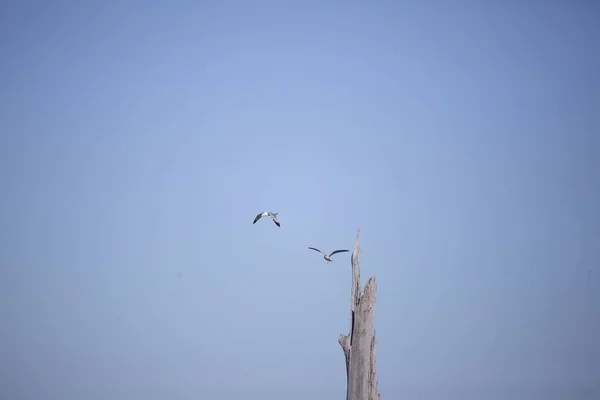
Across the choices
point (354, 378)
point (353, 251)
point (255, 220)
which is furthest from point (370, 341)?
point (255, 220)

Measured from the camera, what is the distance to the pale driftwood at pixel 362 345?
11969 mm

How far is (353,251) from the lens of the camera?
40.9ft

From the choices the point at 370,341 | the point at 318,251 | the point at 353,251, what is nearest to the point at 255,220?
the point at 318,251

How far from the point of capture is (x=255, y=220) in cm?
1366

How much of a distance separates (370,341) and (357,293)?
3.08ft

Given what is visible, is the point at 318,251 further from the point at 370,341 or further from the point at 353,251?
the point at 370,341

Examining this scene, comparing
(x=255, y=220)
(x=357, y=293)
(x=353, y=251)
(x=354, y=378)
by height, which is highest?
(x=255, y=220)

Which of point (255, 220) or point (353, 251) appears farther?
point (255, 220)

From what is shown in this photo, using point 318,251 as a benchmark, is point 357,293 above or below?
below

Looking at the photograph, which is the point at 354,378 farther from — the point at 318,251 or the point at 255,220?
the point at 255,220

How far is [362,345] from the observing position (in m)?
12.0

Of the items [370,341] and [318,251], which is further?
[318,251]

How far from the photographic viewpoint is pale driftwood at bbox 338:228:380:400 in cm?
1197

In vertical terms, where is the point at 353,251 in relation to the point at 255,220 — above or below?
below
